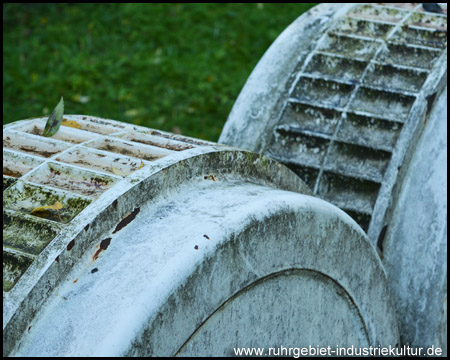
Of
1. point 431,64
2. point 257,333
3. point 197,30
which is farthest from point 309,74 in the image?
point 197,30

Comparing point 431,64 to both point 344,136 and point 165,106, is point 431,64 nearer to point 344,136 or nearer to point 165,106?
point 344,136

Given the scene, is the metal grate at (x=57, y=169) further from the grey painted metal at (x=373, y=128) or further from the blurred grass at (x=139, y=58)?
the blurred grass at (x=139, y=58)

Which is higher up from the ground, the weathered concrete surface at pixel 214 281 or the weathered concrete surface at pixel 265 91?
the weathered concrete surface at pixel 265 91

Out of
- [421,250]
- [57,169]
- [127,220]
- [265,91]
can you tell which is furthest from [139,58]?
[127,220]

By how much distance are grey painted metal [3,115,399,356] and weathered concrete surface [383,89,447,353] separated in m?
0.47

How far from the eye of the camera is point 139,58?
5.65m

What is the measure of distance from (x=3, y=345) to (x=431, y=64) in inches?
68.9

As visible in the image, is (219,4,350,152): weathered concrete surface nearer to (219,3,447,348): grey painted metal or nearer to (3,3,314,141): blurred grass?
(219,3,447,348): grey painted metal

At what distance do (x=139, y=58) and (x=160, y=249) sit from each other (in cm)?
471

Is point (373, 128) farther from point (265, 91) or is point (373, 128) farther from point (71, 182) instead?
point (71, 182)

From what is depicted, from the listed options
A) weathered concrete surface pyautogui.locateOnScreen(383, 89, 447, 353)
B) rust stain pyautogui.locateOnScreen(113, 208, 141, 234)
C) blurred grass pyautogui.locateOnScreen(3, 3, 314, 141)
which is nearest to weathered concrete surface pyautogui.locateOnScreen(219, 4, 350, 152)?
weathered concrete surface pyautogui.locateOnScreen(383, 89, 447, 353)

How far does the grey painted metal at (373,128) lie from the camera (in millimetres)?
2072

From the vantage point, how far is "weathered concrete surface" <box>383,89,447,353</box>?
2074mm

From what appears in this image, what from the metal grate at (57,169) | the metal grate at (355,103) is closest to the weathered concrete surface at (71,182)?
the metal grate at (57,169)
